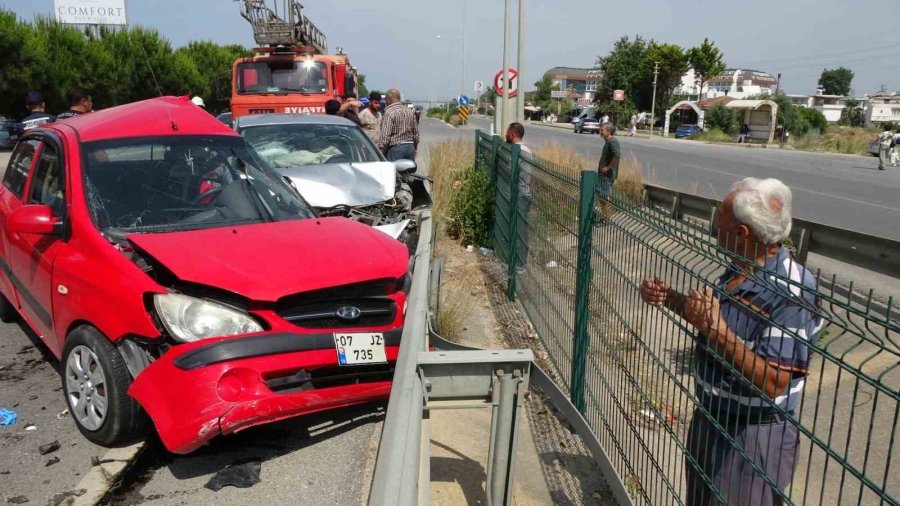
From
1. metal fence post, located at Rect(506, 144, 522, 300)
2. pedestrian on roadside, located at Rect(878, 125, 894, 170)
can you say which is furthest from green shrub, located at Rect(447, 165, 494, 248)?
pedestrian on roadside, located at Rect(878, 125, 894, 170)

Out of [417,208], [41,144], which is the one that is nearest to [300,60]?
[417,208]

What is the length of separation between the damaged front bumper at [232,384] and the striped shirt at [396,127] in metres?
8.24

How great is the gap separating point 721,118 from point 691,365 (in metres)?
69.6

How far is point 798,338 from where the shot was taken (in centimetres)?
193

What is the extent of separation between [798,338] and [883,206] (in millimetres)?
17163

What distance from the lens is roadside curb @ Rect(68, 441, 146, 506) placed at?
3555 millimetres

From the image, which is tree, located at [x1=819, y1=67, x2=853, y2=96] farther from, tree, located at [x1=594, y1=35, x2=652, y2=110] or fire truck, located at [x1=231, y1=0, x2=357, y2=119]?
fire truck, located at [x1=231, y1=0, x2=357, y2=119]

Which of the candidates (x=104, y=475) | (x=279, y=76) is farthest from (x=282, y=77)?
(x=104, y=475)

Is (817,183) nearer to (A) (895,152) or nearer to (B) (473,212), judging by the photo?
(A) (895,152)

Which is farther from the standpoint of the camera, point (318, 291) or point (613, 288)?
point (318, 291)

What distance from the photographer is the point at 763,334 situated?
2.25 meters

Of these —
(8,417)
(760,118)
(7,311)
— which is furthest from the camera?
(760,118)

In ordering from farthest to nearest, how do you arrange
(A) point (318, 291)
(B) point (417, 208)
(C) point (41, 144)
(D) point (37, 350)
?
(B) point (417, 208) < (D) point (37, 350) < (C) point (41, 144) < (A) point (318, 291)

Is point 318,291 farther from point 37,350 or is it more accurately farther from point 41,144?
point 37,350
